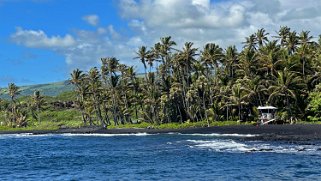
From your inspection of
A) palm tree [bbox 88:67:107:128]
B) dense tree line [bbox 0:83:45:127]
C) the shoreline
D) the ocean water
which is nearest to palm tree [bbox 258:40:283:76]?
the shoreline

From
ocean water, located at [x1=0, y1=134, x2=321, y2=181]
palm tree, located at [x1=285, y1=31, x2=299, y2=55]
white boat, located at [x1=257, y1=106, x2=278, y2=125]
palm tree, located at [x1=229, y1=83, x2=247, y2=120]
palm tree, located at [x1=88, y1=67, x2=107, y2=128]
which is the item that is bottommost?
ocean water, located at [x1=0, y1=134, x2=321, y2=181]

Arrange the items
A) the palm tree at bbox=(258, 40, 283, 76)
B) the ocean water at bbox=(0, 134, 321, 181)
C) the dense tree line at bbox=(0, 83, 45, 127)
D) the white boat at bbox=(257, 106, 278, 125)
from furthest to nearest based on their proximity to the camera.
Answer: the dense tree line at bbox=(0, 83, 45, 127)
the palm tree at bbox=(258, 40, 283, 76)
the white boat at bbox=(257, 106, 278, 125)
the ocean water at bbox=(0, 134, 321, 181)

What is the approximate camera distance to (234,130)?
88438mm

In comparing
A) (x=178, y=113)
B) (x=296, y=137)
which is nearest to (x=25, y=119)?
(x=178, y=113)

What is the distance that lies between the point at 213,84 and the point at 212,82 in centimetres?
171

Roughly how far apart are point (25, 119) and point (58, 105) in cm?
3046

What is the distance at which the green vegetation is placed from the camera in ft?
311

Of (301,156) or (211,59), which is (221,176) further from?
(211,59)

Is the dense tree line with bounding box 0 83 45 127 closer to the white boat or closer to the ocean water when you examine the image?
the white boat

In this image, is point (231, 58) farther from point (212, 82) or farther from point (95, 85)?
point (95, 85)

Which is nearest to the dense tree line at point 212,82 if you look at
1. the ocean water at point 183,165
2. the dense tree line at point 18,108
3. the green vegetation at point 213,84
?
the green vegetation at point 213,84

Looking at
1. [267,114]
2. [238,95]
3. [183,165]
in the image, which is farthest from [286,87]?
[183,165]

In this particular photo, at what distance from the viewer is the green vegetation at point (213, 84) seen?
94.8 meters

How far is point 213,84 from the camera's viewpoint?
360 feet
